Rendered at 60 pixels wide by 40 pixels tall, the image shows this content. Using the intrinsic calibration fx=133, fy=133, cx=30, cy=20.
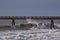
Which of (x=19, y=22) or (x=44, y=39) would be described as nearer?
(x=44, y=39)

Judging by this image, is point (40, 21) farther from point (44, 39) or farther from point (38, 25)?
point (44, 39)

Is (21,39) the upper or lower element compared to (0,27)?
lower

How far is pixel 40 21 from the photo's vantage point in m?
5.48

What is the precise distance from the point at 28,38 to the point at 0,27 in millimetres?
1719

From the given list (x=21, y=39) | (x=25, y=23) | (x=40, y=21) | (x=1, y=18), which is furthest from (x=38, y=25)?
(x=21, y=39)

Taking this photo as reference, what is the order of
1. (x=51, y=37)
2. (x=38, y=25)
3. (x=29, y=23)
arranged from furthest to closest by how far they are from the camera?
(x=29, y=23)
(x=38, y=25)
(x=51, y=37)

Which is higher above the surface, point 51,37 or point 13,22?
point 13,22

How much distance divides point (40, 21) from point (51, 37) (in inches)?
71.0

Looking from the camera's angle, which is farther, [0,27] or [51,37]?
[0,27]

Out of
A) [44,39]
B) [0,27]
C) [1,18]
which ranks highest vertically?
[1,18]

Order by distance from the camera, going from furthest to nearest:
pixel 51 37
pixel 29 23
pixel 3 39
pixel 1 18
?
pixel 29 23
pixel 1 18
pixel 51 37
pixel 3 39

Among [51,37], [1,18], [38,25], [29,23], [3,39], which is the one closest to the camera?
[3,39]

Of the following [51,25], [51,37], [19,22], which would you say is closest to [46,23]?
[51,25]

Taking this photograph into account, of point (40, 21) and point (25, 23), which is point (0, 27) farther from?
point (40, 21)
